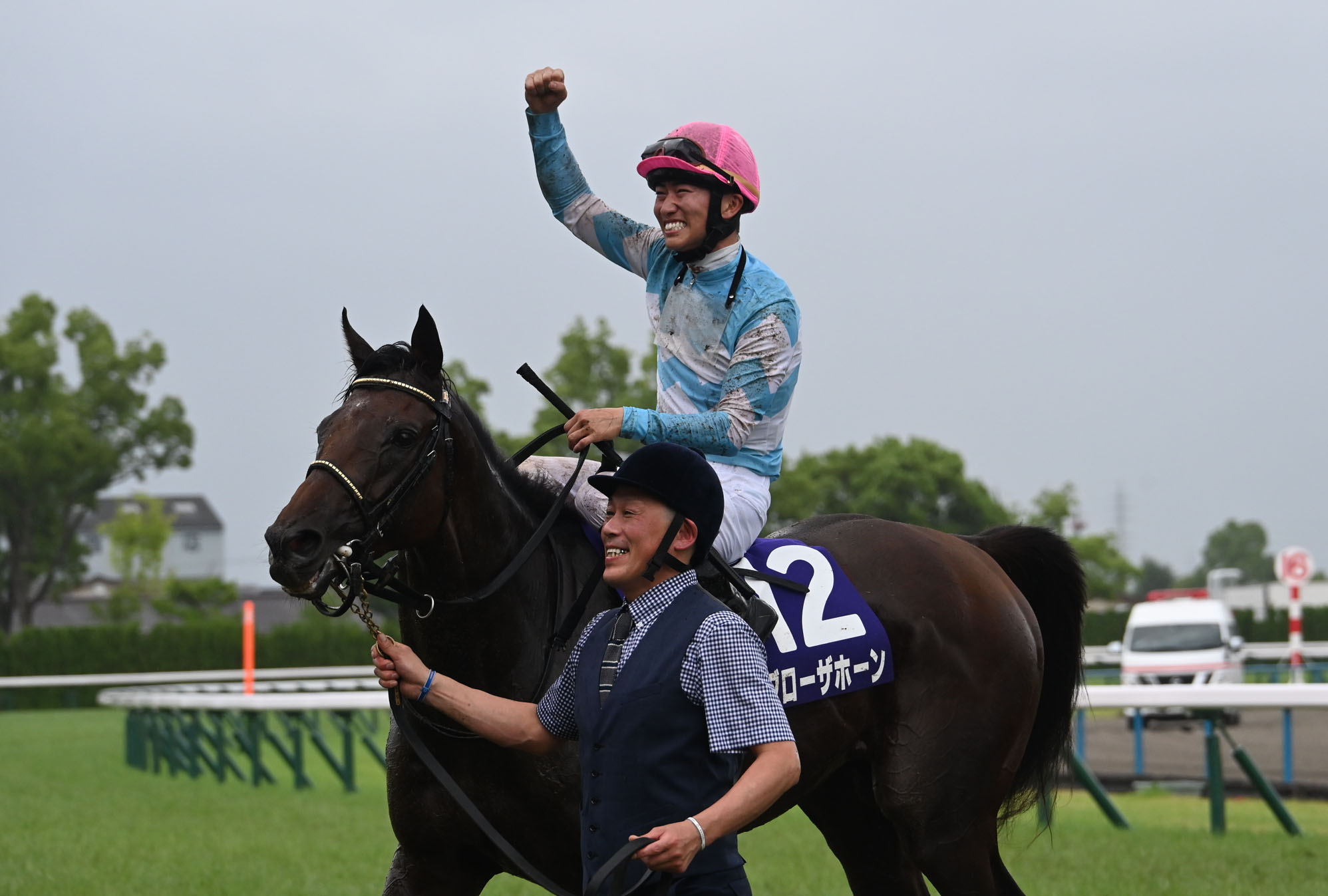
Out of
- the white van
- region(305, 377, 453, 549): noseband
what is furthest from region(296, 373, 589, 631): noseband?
the white van

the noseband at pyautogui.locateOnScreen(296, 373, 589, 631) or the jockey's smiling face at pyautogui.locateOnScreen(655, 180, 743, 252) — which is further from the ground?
the jockey's smiling face at pyautogui.locateOnScreen(655, 180, 743, 252)

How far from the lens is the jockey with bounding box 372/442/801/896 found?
2643mm

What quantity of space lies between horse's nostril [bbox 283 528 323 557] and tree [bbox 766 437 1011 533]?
42.0 metres

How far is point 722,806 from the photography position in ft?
8.30

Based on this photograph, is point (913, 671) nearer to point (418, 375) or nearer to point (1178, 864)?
point (418, 375)

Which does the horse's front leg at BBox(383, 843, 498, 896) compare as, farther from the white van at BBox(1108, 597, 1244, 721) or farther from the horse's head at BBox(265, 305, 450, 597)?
the white van at BBox(1108, 597, 1244, 721)

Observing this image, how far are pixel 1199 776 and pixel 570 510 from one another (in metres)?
10.9

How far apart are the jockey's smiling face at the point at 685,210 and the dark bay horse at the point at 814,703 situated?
77 cm

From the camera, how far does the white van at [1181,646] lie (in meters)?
19.3

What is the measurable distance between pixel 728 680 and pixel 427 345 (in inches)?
54.9

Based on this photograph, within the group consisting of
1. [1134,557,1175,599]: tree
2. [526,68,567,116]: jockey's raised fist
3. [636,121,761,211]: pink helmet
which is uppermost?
[526,68,567,116]: jockey's raised fist

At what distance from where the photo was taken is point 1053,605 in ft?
17.0

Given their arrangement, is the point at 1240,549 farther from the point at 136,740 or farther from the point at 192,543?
the point at 136,740

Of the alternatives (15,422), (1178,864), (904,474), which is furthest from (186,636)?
(1178,864)
